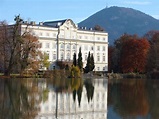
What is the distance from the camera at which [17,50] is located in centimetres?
5003

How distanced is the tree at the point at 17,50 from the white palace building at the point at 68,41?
779 inches

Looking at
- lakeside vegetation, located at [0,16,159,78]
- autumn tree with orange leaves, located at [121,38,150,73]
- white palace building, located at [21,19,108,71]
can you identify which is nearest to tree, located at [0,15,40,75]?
lakeside vegetation, located at [0,16,159,78]

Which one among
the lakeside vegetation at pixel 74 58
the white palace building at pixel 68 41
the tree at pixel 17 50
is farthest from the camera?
the white palace building at pixel 68 41

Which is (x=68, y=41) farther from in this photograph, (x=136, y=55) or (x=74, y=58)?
(x=136, y=55)

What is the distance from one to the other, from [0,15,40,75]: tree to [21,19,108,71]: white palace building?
64.9 feet

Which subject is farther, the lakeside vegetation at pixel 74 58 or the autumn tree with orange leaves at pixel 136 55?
the autumn tree with orange leaves at pixel 136 55

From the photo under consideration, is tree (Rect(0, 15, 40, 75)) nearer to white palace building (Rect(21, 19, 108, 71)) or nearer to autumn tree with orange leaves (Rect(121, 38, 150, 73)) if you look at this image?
white palace building (Rect(21, 19, 108, 71))

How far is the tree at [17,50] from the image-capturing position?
4938 centimetres

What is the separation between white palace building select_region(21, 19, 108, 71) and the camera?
75.3 meters

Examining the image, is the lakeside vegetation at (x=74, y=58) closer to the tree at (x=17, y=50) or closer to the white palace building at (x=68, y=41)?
the tree at (x=17, y=50)

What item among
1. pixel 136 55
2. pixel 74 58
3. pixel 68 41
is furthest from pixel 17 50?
pixel 136 55

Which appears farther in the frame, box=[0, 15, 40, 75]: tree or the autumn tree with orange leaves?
the autumn tree with orange leaves

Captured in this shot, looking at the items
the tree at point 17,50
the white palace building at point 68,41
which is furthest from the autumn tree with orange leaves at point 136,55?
the tree at point 17,50

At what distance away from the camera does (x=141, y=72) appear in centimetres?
7538
